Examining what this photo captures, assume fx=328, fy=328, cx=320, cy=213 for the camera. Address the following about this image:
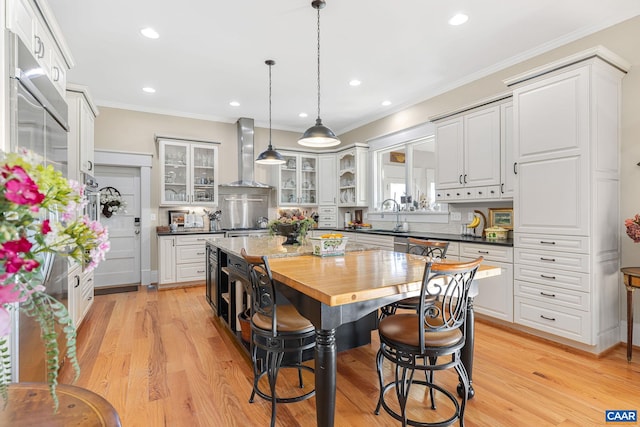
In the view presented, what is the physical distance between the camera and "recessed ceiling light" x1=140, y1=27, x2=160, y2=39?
3213 millimetres

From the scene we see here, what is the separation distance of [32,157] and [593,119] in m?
3.64

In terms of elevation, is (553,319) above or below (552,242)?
below

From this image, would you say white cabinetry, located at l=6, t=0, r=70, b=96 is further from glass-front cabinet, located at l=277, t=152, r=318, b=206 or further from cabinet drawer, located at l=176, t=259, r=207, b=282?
glass-front cabinet, located at l=277, t=152, r=318, b=206

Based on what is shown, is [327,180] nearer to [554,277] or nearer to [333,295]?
[554,277]

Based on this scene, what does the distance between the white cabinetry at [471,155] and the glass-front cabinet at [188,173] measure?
380 centimetres

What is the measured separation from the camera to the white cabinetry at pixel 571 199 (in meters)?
2.77

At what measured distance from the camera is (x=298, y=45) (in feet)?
11.6

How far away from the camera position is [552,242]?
9.82 ft

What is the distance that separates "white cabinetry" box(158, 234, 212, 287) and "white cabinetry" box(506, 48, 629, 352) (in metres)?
4.53

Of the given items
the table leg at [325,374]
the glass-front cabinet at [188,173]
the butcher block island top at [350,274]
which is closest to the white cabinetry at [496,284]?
the butcher block island top at [350,274]

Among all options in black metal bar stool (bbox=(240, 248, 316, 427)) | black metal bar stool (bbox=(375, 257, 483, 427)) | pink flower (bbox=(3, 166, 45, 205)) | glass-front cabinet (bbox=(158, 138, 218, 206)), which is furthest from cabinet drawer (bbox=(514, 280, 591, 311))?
glass-front cabinet (bbox=(158, 138, 218, 206))

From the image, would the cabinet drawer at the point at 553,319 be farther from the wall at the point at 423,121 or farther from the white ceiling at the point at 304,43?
the white ceiling at the point at 304,43

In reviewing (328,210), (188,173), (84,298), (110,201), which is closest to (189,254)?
(188,173)

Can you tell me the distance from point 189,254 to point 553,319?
4.88 meters
